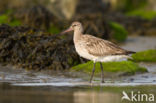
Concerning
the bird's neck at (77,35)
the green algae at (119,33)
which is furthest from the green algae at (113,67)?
the green algae at (119,33)

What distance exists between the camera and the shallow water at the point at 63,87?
25.4 ft

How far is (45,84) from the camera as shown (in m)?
9.49

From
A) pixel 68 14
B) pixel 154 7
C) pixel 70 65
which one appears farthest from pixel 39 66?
pixel 154 7

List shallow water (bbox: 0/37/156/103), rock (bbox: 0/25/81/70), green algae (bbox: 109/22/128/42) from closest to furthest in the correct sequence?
shallow water (bbox: 0/37/156/103) < rock (bbox: 0/25/81/70) < green algae (bbox: 109/22/128/42)

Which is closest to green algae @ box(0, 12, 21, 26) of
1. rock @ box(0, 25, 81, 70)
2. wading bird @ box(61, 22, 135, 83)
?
rock @ box(0, 25, 81, 70)

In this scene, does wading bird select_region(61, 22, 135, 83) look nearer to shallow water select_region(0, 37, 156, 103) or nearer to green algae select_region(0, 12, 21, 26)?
shallow water select_region(0, 37, 156, 103)

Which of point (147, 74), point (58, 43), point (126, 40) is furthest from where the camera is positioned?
point (126, 40)

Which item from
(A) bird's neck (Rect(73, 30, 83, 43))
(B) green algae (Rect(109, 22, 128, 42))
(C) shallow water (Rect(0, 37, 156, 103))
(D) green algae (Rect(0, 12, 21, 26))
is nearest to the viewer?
(C) shallow water (Rect(0, 37, 156, 103))

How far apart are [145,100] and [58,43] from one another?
16.5 feet

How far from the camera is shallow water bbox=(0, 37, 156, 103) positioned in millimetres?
7750

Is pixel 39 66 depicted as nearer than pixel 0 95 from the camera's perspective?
No

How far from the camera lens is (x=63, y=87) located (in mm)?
9086

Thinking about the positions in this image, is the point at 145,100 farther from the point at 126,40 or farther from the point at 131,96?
the point at 126,40

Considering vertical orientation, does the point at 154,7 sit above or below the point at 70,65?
above
